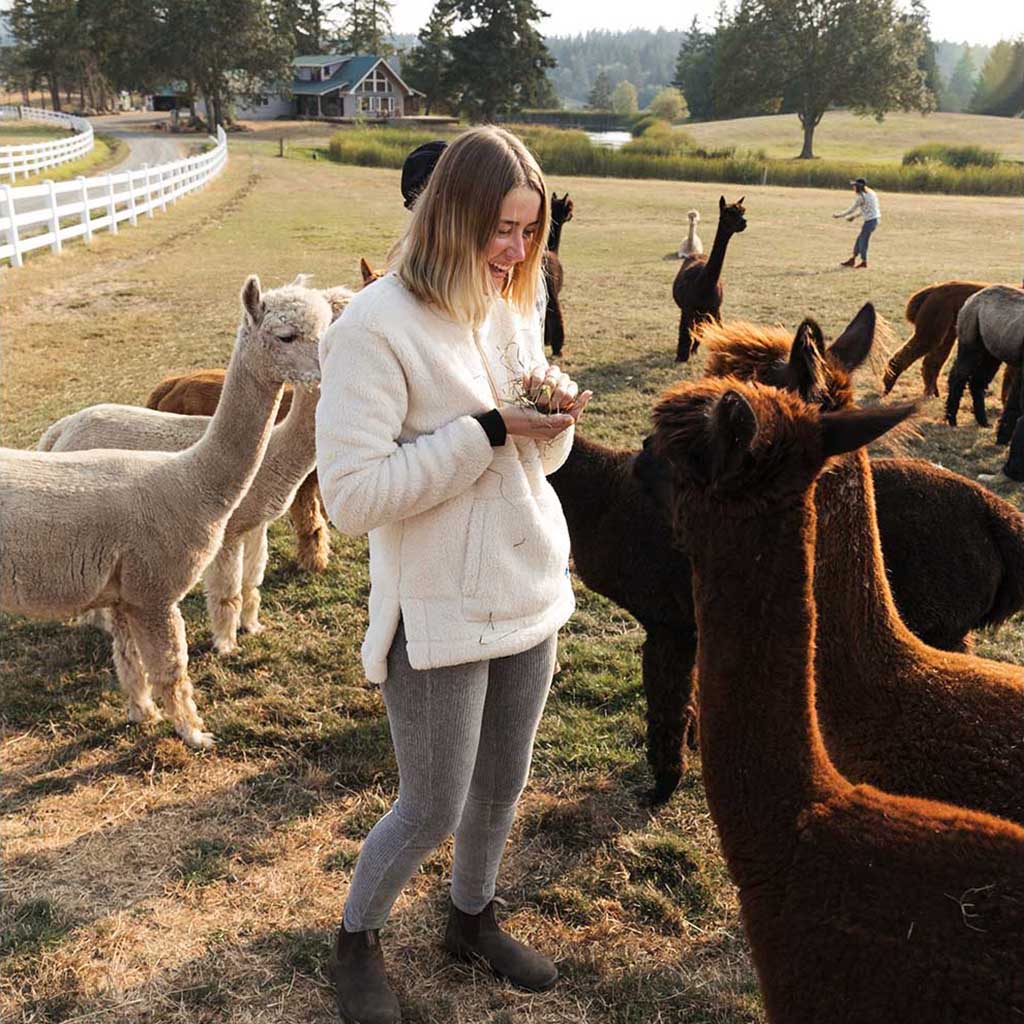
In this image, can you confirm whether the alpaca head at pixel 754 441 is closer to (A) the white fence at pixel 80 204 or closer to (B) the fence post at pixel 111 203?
(A) the white fence at pixel 80 204

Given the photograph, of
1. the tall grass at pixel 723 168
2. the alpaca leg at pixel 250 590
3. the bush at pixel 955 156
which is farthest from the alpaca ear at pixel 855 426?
the bush at pixel 955 156

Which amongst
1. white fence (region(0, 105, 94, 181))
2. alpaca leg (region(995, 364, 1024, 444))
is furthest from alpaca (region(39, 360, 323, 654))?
white fence (region(0, 105, 94, 181))

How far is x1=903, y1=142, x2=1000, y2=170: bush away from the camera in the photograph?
145 ft

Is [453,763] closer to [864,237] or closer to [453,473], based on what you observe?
[453,473]

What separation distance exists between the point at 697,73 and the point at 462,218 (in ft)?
312

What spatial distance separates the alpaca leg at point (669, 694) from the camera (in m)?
3.25

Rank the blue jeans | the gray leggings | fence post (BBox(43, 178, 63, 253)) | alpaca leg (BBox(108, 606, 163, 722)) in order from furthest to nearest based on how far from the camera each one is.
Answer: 1. the blue jeans
2. fence post (BBox(43, 178, 63, 253))
3. alpaca leg (BBox(108, 606, 163, 722))
4. the gray leggings

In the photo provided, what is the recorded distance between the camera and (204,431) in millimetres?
4316

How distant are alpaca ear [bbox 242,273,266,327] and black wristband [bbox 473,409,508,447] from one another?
86.1 inches

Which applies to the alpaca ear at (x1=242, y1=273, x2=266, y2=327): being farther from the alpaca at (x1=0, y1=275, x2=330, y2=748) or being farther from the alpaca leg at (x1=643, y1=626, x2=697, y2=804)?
the alpaca leg at (x1=643, y1=626, x2=697, y2=804)

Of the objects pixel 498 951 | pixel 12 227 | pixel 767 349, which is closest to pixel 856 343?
pixel 767 349

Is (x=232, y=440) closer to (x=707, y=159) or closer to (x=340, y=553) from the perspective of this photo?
(x=340, y=553)

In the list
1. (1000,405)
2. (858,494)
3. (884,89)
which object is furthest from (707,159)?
(858,494)

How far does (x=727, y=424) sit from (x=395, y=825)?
135 cm
